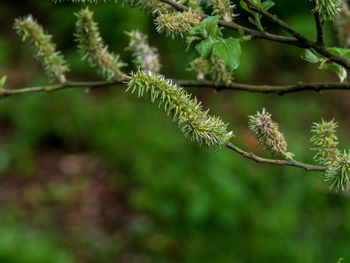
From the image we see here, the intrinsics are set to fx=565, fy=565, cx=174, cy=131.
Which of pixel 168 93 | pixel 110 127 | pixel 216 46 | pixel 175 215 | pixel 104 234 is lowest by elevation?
pixel 104 234

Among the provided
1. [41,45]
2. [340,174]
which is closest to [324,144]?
[340,174]

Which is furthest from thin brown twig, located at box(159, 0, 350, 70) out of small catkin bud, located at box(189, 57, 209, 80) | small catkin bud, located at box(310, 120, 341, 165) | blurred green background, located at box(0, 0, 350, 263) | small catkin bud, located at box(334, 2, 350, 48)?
blurred green background, located at box(0, 0, 350, 263)

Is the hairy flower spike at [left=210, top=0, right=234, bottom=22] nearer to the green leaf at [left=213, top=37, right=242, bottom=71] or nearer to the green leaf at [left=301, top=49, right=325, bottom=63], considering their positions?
the green leaf at [left=213, top=37, right=242, bottom=71]

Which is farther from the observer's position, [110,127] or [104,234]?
[110,127]

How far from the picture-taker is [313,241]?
326 cm

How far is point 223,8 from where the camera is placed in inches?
51.4

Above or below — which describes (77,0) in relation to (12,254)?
above

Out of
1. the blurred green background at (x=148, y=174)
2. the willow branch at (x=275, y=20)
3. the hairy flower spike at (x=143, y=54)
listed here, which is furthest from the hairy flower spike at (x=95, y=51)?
the blurred green background at (x=148, y=174)

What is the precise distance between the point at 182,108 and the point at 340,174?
343 millimetres

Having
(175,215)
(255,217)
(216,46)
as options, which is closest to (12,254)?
(175,215)

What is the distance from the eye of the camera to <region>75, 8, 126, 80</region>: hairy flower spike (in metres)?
1.51

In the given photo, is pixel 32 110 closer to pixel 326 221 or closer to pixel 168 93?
pixel 326 221

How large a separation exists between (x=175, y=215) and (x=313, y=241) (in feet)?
3.31

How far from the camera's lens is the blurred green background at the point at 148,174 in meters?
3.53
